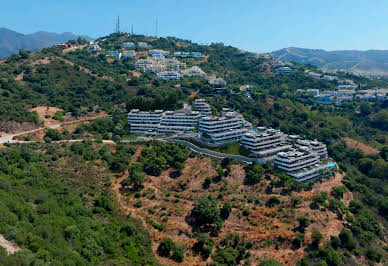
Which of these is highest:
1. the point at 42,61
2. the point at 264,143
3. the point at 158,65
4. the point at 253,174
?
the point at 42,61

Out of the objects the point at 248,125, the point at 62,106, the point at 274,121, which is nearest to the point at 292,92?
the point at 274,121

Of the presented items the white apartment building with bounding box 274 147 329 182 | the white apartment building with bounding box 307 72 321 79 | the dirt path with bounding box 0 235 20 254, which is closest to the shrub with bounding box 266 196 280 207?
the white apartment building with bounding box 274 147 329 182

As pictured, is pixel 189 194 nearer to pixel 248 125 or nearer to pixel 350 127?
pixel 248 125

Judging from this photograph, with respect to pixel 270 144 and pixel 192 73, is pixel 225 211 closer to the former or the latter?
pixel 270 144

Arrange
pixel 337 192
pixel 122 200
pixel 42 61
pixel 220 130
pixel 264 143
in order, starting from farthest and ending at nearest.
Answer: pixel 42 61, pixel 220 130, pixel 264 143, pixel 337 192, pixel 122 200

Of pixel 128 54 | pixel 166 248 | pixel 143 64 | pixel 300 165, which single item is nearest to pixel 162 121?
pixel 300 165

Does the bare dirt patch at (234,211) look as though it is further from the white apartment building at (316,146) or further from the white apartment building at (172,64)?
the white apartment building at (172,64)
